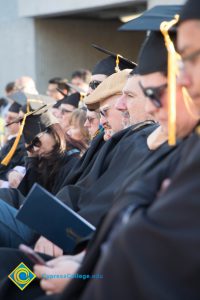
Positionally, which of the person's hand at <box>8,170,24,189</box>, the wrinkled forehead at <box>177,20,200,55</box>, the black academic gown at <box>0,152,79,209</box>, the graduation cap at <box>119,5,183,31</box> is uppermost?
the wrinkled forehead at <box>177,20,200,55</box>

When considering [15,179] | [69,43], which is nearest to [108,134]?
[15,179]

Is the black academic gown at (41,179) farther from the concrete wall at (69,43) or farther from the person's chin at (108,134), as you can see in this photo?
the concrete wall at (69,43)

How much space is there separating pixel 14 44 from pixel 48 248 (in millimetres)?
11738

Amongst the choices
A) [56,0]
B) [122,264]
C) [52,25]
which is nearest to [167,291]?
[122,264]

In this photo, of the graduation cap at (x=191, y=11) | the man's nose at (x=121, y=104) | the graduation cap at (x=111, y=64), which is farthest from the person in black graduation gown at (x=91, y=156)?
the graduation cap at (x=191, y=11)

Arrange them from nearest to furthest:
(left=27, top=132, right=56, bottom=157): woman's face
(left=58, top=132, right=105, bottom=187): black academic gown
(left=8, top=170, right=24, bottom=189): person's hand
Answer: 1. (left=58, top=132, right=105, bottom=187): black academic gown
2. (left=27, top=132, right=56, bottom=157): woman's face
3. (left=8, top=170, right=24, bottom=189): person's hand

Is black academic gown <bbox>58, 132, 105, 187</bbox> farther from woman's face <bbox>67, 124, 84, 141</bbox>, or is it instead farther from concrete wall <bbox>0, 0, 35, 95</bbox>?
concrete wall <bbox>0, 0, 35, 95</bbox>

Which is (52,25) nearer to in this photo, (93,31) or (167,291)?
(93,31)

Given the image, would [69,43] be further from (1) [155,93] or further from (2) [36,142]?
(1) [155,93]

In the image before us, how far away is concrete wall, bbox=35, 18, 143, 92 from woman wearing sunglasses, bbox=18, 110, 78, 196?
8681mm

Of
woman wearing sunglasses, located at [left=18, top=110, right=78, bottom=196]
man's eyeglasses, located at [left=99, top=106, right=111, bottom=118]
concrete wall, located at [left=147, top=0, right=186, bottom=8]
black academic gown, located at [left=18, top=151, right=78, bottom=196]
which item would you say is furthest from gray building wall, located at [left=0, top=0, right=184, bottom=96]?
man's eyeglasses, located at [left=99, top=106, right=111, bottom=118]

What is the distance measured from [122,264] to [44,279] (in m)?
0.67

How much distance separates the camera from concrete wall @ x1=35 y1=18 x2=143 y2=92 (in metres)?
14.0

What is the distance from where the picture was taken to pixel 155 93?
2.46 meters
